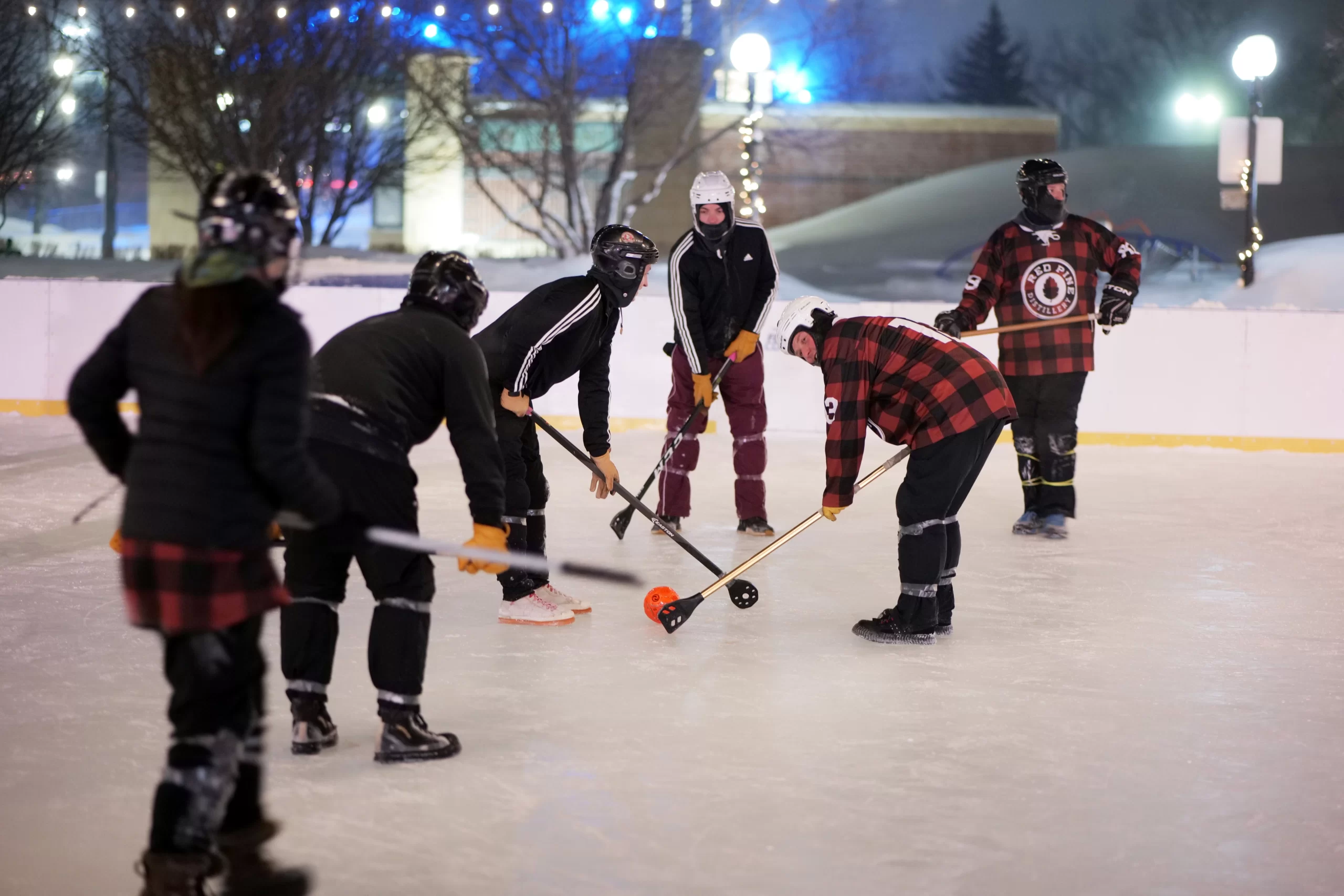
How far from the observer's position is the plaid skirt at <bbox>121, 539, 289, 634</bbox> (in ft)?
7.23

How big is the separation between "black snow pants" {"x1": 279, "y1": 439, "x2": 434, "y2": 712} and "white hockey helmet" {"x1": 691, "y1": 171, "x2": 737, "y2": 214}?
3.19 meters

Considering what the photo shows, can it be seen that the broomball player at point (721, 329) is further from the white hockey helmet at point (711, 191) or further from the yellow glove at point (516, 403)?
the yellow glove at point (516, 403)

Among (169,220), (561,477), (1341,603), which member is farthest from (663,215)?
(1341,603)

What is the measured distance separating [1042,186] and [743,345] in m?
1.41

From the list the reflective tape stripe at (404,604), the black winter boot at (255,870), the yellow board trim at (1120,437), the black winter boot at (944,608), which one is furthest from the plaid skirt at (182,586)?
the yellow board trim at (1120,437)

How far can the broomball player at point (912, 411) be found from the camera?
4.11 meters

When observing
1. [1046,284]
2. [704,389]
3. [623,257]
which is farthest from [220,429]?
[1046,284]

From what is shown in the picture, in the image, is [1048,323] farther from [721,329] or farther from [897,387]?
[897,387]

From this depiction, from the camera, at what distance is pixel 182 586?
7.23ft

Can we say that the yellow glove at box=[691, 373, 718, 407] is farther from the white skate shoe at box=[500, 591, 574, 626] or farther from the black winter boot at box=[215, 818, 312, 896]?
the black winter boot at box=[215, 818, 312, 896]

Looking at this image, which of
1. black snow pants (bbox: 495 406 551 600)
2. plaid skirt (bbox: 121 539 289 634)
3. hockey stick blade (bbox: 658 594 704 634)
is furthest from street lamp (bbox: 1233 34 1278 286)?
plaid skirt (bbox: 121 539 289 634)

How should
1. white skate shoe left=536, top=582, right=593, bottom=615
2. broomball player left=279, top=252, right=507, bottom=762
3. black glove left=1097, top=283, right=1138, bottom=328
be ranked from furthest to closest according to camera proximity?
1. black glove left=1097, top=283, right=1138, bottom=328
2. white skate shoe left=536, top=582, right=593, bottom=615
3. broomball player left=279, top=252, right=507, bottom=762

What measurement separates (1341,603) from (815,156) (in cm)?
2017

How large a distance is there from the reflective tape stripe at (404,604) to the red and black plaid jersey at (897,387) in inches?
57.7
